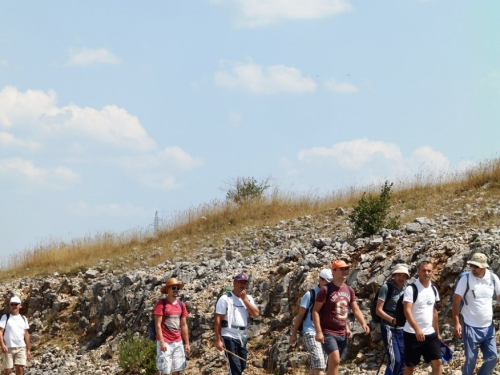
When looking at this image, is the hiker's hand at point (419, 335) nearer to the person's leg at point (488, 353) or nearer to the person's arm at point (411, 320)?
the person's arm at point (411, 320)

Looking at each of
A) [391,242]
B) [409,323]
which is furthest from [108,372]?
[409,323]

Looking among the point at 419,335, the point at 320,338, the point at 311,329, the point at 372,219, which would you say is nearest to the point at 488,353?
the point at 419,335

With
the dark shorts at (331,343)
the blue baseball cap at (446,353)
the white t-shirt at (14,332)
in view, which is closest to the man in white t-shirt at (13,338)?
the white t-shirt at (14,332)

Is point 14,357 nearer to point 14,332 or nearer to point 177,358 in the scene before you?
point 14,332

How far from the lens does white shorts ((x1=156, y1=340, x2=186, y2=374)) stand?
9.69m

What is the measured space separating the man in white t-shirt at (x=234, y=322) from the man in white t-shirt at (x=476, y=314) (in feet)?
8.56

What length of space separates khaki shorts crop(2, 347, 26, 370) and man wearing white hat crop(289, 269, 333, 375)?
19.6 feet

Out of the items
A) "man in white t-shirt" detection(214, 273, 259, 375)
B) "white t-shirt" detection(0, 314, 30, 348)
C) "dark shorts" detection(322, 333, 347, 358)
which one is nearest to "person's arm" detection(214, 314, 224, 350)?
"man in white t-shirt" detection(214, 273, 259, 375)

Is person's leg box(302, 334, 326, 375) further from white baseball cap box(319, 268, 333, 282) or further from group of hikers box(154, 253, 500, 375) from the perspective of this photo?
white baseball cap box(319, 268, 333, 282)

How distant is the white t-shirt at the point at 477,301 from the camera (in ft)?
27.2

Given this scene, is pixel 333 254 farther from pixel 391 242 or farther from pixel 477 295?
pixel 477 295

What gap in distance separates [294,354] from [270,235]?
9.57 meters

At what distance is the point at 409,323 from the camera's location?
8.08 metres

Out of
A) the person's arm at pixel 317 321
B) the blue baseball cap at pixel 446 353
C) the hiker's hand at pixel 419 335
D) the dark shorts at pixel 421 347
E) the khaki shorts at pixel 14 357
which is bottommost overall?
the khaki shorts at pixel 14 357
